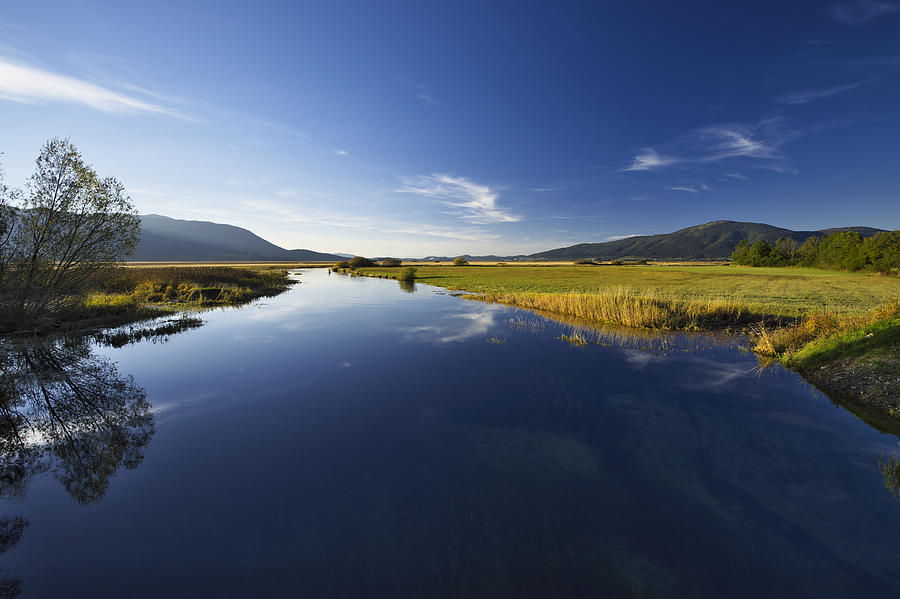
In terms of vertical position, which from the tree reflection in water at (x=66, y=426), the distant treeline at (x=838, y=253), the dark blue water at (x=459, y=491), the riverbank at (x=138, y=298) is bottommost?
the tree reflection in water at (x=66, y=426)

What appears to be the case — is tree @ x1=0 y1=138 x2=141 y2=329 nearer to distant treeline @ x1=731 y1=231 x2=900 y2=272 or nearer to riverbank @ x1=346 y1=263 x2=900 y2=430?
riverbank @ x1=346 y1=263 x2=900 y2=430

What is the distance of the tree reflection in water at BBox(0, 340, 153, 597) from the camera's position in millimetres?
6574

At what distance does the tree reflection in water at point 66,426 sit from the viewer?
6574 mm

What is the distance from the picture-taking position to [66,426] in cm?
875

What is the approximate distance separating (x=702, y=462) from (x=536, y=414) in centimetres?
397

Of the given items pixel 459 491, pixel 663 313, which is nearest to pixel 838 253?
pixel 663 313

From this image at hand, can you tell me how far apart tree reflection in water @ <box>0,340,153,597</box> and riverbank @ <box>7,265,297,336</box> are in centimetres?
746

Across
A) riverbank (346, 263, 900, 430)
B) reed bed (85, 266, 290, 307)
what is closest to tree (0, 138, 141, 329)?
reed bed (85, 266, 290, 307)

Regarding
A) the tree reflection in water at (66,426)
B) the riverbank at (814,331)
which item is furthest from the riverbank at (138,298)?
the riverbank at (814,331)

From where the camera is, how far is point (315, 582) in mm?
4543

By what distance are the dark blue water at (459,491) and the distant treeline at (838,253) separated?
3585 inches

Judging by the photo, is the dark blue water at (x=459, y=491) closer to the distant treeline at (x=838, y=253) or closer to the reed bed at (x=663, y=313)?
the reed bed at (x=663, y=313)

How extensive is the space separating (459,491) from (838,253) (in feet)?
412

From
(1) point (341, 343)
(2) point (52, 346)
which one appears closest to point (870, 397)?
(1) point (341, 343)
